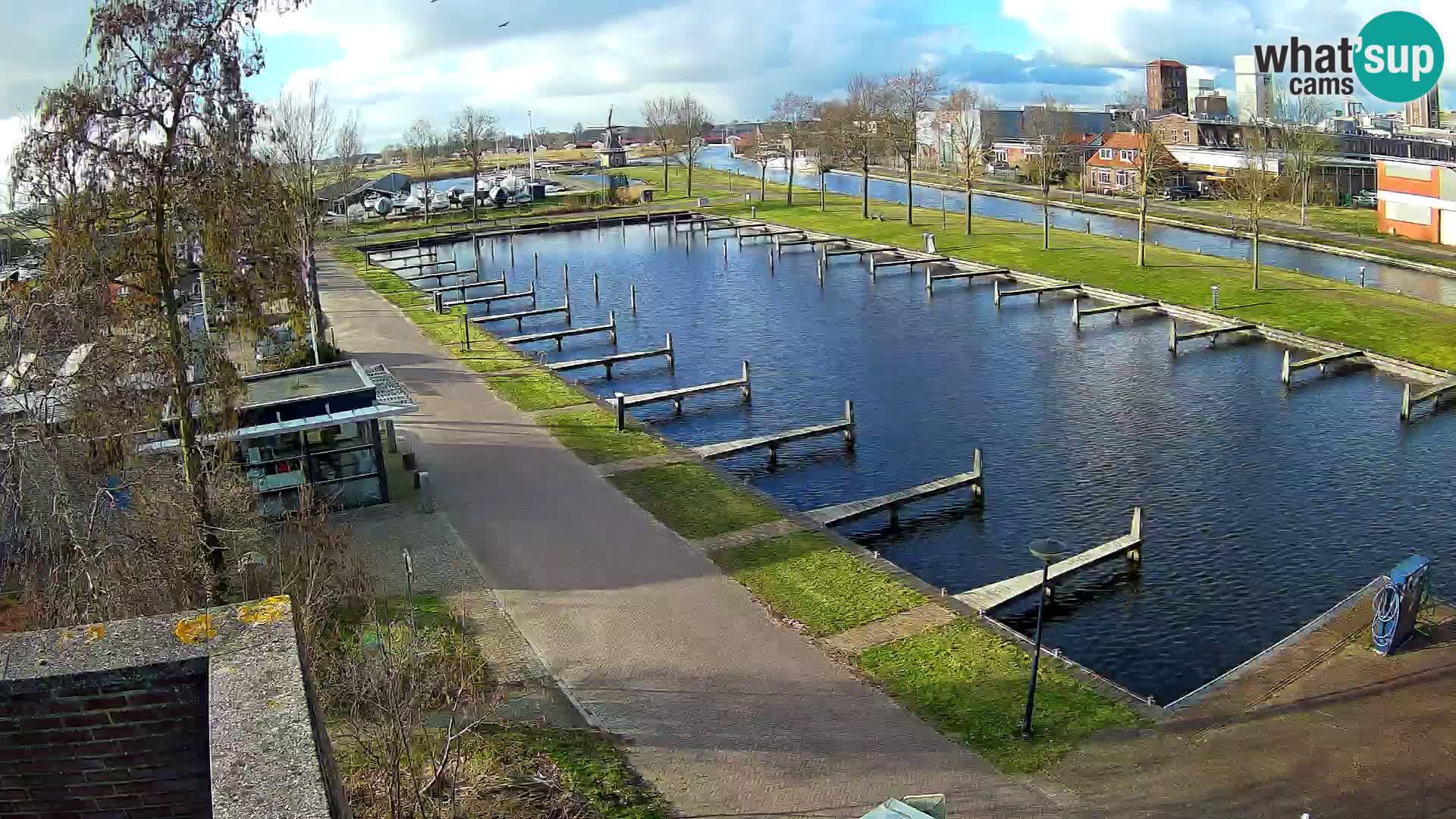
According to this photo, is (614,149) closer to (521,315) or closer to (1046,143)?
(1046,143)

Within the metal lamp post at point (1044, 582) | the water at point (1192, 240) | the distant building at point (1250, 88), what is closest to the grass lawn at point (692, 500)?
the metal lamp post at point (1044, 582)

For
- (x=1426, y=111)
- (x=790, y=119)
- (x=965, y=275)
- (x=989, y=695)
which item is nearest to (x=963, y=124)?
(x=790, y=119)

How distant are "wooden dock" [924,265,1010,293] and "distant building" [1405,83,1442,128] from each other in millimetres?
113469

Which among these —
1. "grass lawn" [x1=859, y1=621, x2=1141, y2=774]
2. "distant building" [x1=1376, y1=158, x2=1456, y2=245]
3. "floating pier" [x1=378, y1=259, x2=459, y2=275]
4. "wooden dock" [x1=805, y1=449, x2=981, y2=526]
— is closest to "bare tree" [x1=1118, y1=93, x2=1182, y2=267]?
"distant building" [x1=1376, y1=158, x2=1456, y2=245]

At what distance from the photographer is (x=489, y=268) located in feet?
226

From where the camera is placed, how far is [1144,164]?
6072cm

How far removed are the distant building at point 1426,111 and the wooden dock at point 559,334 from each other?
13216cm

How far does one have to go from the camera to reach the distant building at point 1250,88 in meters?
110

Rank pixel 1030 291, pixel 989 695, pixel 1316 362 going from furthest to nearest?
pixel 1030 291 < pixel 1316 362 < pixel 989 695

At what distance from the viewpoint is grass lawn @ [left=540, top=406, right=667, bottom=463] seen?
104 ft

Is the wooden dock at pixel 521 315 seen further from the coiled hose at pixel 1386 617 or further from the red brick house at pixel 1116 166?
the red brick house at pixel 1116 166

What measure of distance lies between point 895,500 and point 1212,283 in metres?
30.2

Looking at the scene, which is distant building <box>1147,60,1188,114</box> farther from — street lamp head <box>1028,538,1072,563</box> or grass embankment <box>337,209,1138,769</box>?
street lamp head <box>1028,538,1072,563</box>

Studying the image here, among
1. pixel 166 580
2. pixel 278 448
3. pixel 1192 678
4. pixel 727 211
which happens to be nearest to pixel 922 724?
pixel 1192 678
